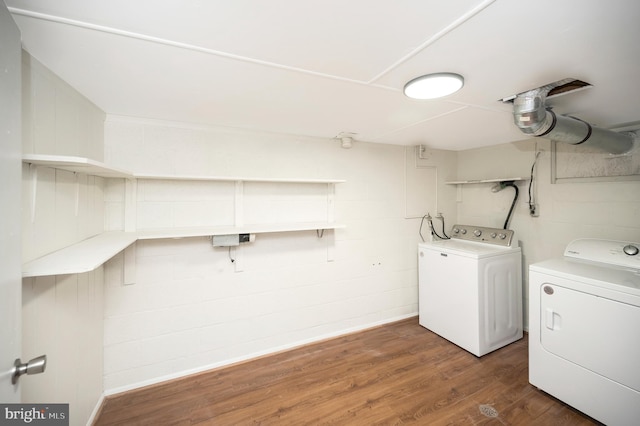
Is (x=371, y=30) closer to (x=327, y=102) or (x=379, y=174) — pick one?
(x=327, y=102)

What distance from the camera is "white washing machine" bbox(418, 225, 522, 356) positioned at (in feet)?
7.89

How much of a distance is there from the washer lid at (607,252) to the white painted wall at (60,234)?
3.56 metres

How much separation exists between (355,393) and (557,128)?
2328mm

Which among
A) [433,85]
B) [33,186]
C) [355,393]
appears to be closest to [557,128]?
[433,85]

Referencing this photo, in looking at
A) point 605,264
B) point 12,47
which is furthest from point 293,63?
point 605,264

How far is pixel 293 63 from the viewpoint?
117cm

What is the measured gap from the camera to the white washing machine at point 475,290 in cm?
240

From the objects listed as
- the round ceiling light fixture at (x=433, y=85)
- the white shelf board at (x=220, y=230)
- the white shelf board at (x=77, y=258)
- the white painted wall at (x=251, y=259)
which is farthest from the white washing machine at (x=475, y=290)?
the white shelf board at (x=77, y=258)

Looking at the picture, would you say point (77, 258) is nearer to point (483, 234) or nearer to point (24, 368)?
point (24, 368)

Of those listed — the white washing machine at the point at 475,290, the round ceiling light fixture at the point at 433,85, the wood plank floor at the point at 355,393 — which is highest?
the round ceiling light fixture at the point at 433,85

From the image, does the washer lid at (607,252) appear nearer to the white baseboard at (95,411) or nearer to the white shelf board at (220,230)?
the white shelf board at (220,230)

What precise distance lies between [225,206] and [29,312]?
1337 mm

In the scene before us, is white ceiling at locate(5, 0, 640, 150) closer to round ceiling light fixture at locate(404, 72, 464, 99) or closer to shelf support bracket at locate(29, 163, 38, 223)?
round ceiling light fixture at locate(404, 72, 464, 99)

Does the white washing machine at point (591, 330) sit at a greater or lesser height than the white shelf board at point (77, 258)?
lesser
